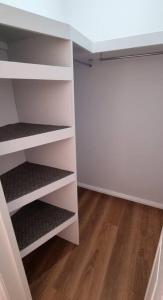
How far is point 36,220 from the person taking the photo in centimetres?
129

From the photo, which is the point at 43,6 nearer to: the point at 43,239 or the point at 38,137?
the point at 38,137

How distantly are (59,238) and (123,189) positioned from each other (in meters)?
0.95

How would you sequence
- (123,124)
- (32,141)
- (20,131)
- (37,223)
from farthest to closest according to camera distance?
1. (123,124)
2. (37,223)
3. (20,131)
4. (32,141)

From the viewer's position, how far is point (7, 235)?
0.73m

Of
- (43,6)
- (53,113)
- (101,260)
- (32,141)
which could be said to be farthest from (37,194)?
(43,6)

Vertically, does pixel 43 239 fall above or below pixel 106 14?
below

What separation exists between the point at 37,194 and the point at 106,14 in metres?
1.67

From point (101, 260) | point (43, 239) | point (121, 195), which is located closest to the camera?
point (43, 239)

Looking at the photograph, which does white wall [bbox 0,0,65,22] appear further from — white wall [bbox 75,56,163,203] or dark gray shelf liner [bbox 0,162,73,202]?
dark gray shelf liner [bbox 0,162,73,202]

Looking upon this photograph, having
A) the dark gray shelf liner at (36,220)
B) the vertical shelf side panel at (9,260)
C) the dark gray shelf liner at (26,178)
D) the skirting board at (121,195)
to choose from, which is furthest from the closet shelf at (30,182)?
the skirting board at (121,195)

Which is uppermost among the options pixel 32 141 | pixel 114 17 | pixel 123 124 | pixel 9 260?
pixel 114 17

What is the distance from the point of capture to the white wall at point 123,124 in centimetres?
159

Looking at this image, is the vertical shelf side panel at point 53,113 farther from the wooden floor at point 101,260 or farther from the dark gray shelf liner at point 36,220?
Result: the wooden floor at point 101,260

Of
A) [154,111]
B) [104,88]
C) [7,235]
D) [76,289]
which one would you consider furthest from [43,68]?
[76,289]
